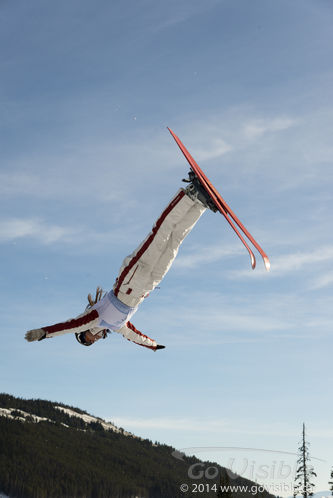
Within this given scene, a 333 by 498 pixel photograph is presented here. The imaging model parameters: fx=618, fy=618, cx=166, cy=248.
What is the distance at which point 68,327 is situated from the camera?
18.9 meters

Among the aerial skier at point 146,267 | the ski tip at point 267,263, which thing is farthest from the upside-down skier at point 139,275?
the ski tip at point 267,263

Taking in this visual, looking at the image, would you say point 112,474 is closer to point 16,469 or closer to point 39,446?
point 39,446

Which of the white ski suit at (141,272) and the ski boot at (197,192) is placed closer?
the ski boot at (197,192)

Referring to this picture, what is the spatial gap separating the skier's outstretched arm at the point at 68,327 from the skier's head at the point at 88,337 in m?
1.37

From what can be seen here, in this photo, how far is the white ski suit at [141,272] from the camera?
16.6m

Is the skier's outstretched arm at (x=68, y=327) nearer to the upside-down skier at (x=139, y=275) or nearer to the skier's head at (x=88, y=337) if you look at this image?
the upside-down skier at (x=139, y=275)

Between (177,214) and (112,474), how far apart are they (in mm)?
191640

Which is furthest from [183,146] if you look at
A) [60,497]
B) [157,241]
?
[60,497]

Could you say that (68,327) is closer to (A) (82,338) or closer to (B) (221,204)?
(A) (82,338)

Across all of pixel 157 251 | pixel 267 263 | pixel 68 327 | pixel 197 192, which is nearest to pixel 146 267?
pixel 157 251

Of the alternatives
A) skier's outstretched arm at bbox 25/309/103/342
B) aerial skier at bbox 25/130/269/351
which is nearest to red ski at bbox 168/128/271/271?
aerial skier at bbox 25/130/269/351

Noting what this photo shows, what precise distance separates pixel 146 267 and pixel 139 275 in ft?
1.04

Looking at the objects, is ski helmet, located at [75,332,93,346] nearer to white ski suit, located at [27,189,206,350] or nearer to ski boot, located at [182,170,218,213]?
white ski suit, located at [27,189,206,350]

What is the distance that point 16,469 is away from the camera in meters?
169
